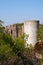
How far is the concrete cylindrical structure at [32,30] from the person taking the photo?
1280cm

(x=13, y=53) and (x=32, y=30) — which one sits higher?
(x=32, y=30)

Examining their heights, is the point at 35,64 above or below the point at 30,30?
below

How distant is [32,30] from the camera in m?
13.1

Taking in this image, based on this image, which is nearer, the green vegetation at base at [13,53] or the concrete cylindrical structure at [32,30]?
the green vegetation at base at [13,53]

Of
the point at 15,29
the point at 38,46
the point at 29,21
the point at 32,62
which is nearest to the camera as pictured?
the point at 32,62

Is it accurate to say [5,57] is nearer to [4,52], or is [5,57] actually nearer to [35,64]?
[4,52]

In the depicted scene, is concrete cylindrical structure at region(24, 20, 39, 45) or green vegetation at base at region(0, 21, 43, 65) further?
concrete cylindrical structure at region(24, 20, 39, 45)

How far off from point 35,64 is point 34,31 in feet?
12.5

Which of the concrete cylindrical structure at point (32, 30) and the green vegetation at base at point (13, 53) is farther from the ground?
the concrete cylindrical structure at point (32, 30)

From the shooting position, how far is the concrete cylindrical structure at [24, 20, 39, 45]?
504 inches

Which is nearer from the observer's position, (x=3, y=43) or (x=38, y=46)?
(x=3, y=43)

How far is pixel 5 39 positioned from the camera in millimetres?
8844

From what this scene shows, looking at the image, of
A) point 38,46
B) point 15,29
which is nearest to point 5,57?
point 38,46

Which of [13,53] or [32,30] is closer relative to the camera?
[13,53]
